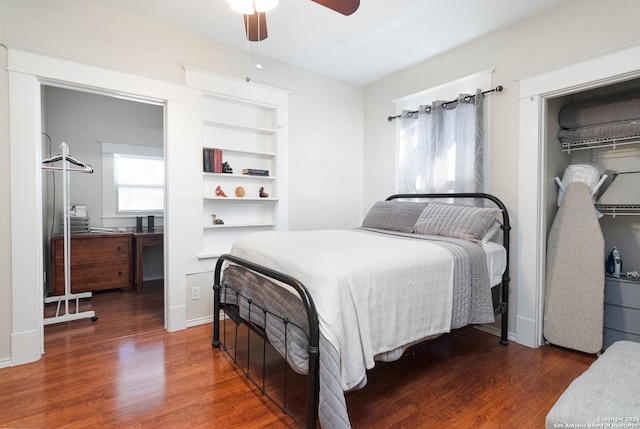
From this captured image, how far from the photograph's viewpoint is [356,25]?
2846 mm

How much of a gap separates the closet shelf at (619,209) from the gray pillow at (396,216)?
1371 mm

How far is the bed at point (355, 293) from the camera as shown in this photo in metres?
A: 1.50

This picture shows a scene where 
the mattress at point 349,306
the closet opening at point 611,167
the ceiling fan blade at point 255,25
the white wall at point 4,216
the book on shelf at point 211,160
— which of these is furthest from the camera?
the book on shelf at point 211,160

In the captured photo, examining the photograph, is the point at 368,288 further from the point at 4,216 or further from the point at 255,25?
the point at 4,216

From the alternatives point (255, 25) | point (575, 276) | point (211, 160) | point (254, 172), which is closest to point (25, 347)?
point (211, 160)

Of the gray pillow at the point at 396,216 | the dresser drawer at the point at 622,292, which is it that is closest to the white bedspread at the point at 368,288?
the gray pillow at the point at 396,216

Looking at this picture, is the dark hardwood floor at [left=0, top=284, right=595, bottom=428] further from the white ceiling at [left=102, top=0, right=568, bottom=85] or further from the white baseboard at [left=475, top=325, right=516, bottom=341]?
the white ceiling at [left=102, top=0, right=568, bottom=85]

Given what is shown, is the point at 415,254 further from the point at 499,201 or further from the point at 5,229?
the point at 5,229

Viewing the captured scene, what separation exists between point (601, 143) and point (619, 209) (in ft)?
1.80

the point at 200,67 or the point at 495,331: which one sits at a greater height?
the point at 200,67

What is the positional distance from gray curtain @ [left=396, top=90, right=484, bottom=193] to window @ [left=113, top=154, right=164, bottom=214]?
3.45 meters

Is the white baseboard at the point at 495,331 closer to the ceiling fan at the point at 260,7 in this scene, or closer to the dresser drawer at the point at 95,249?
the ceiling fan at the point at 260,7

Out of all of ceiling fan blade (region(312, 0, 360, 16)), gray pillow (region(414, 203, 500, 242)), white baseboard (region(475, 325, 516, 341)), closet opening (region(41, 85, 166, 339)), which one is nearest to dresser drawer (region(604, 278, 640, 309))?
white baseboard (region(475, 325, 516, 341))

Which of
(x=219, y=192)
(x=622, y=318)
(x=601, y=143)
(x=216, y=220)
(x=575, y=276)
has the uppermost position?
(x=601, y=143)
